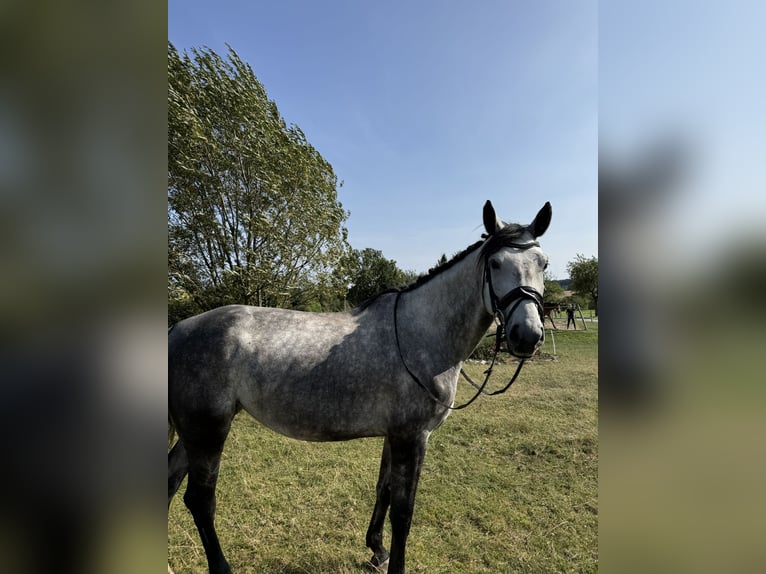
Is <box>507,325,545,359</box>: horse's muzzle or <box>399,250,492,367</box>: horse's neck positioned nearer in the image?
<box>507,325,545,359</box>: horse's muzzle

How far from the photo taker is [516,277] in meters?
2.10

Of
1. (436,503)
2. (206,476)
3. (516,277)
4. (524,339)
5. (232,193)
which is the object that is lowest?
(436,503)

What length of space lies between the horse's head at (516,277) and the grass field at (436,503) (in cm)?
215

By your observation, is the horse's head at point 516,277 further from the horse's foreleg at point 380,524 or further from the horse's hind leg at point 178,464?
the horse's hind leg at point 178,464

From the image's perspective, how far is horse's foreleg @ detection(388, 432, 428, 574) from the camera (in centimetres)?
237

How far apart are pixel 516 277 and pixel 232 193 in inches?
270

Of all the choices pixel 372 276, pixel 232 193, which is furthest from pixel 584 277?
pixel 232 193

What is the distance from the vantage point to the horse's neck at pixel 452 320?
2.42 m

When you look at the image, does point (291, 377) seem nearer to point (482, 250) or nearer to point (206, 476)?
point (206, 476)

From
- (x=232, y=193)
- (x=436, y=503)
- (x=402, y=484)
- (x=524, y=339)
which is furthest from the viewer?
(x=232, y=193)

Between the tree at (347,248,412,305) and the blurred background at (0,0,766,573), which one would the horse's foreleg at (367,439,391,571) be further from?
the tree at (347,248,412,305)

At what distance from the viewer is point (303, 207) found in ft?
26.0
